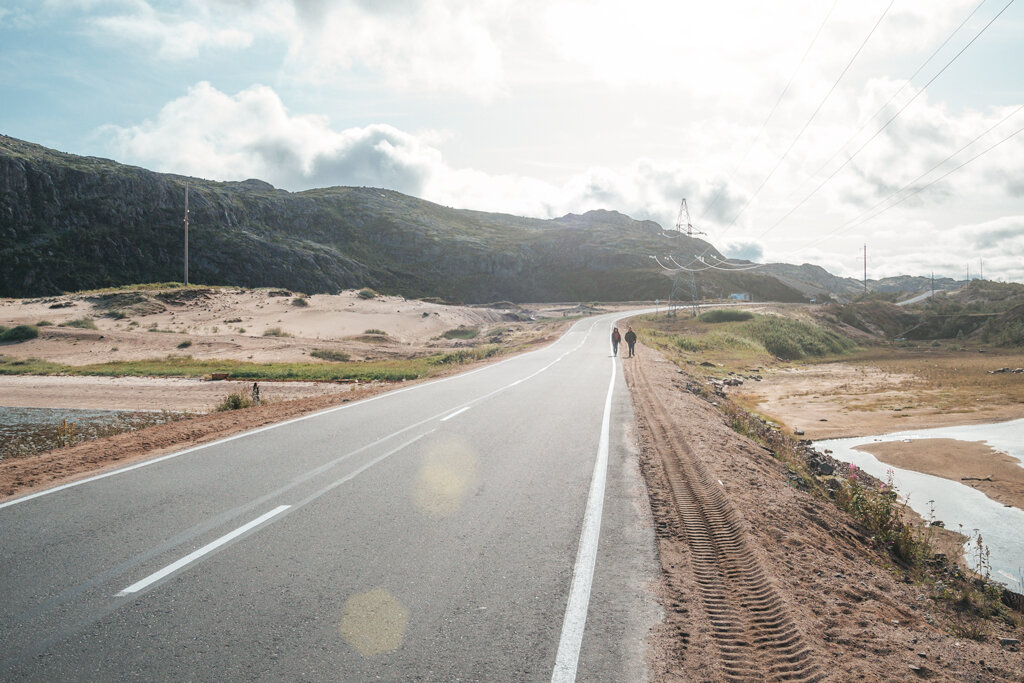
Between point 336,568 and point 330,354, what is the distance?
38358mm

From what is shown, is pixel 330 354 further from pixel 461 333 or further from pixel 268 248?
pixel 268 248

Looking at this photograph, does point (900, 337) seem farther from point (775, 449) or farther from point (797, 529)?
point (797, 529)

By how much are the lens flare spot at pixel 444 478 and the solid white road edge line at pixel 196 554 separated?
63.0 inches

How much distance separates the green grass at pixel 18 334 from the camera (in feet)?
138

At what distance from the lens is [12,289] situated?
9144 cm

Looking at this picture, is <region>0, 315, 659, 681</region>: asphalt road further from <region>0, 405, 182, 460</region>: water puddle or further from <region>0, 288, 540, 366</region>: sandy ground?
<region>0, 288, 540, 366</region>: sandy ground

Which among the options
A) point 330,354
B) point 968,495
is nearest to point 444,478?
point 968,495

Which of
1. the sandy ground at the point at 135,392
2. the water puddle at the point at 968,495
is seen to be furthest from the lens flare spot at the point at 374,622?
the sandy ground at the point at 135,392

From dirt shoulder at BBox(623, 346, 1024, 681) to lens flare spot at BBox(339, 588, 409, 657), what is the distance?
1667mm

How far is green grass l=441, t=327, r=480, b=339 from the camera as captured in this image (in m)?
61.4

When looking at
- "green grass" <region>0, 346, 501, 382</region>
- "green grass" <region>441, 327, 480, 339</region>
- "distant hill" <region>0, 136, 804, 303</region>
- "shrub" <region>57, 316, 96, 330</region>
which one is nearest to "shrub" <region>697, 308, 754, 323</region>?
"distant hill" <region>0, 136, 804, 303</region>

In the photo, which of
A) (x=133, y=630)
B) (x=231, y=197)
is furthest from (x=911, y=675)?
(x=231, y=197)

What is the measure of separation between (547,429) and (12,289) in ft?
367

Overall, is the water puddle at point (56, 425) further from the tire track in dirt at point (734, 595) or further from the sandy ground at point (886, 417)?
the sandy ground at point (886, 417)
